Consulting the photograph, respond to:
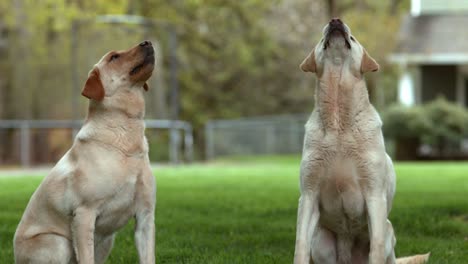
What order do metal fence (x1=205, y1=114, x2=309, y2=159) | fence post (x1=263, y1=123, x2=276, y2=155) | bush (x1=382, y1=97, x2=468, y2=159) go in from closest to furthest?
bush (x1=382, y1=97, x2=468, y2=159) → metal fence (x1=205, y1=114, x2=309, y2=159) → fence post (x1=263, y1=123, x2=276, y2=155)

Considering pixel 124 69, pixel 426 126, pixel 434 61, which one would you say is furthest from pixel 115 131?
pixel 434 61

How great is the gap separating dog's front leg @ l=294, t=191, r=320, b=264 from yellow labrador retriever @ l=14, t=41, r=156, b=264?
3.22ft

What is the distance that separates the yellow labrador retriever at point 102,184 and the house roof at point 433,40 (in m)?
26.4

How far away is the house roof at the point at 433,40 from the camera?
30.9m

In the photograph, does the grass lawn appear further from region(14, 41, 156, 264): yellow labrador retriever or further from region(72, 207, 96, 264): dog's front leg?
region(72, 207, 96, 264): dog's front leg

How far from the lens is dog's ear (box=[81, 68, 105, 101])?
18.2 ft

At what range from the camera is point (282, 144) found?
34719mm

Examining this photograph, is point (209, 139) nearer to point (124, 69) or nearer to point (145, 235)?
point (124, 69)

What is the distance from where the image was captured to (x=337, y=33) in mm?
5777


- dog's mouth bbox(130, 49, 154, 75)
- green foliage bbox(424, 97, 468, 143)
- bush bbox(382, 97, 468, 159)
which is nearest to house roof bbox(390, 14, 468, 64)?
bush bbox(382, 97, 468, 159)

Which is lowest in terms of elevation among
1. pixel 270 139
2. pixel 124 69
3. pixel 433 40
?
pixel 270 139

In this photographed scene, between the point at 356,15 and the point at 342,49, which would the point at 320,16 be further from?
the point at 342,49

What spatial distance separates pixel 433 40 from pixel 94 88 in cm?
2794

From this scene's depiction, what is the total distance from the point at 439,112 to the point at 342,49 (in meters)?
22.5
